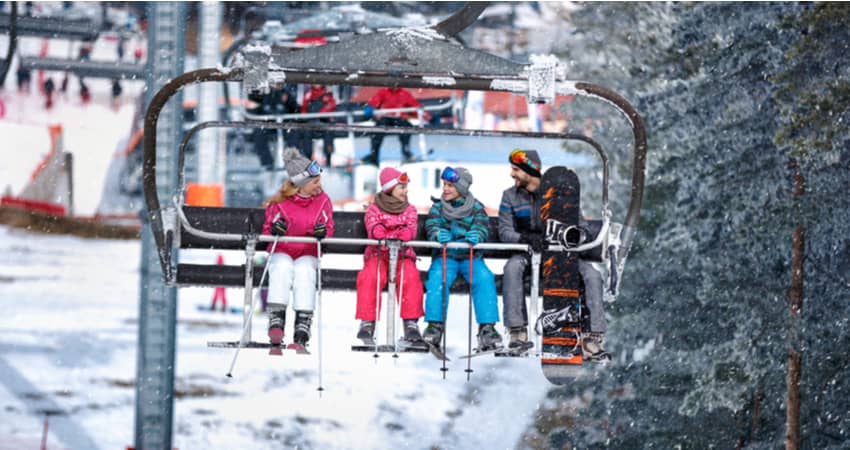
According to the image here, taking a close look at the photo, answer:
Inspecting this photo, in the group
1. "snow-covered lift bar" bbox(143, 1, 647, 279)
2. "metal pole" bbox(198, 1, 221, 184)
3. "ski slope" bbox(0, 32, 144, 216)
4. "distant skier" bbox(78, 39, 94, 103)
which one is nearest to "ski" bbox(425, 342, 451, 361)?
"snow-covered lift bar" bbox(143, 1, 647, 279)

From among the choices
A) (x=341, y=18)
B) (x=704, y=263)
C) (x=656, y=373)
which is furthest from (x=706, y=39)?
(x=341, y=18)

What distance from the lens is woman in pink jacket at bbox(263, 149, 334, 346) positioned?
680cm

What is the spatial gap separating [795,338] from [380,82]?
989 centimetres

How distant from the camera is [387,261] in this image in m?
6.84

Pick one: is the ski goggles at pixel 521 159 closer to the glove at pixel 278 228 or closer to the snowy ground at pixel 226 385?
the glove at pixel 278 228

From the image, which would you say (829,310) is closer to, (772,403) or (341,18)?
(772,403)

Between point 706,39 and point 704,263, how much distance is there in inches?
113

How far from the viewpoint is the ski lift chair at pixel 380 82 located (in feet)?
20.3

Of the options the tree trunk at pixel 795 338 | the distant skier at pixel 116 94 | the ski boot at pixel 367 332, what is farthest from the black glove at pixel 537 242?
the distant skier at pixel 116 94

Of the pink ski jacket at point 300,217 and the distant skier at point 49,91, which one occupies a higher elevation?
the distant skier at point 49,91

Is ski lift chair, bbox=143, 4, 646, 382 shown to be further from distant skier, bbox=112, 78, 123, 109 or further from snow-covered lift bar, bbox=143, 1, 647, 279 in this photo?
distant skier, bbox=112, 78, 123, 109

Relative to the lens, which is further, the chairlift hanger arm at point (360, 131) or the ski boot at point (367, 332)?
the ski boot at point (367, 332)

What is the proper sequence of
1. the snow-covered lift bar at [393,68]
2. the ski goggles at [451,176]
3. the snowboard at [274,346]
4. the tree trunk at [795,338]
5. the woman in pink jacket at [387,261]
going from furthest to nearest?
the tree trunk at [795,338], the ski goggles at [451,176], the woman in pink jacket at [387,261], the snowboard at [274,346], the snow-covered lift bar at [393,68]

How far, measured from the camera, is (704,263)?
17.2 meters
